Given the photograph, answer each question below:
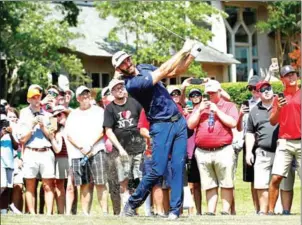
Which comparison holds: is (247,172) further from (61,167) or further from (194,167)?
(61,167)

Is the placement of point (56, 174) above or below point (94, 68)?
below

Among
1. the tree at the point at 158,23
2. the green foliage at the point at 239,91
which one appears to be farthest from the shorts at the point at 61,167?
the tree at the point at 158,23

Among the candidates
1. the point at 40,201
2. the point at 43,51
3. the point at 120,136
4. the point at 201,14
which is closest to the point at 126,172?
the point at 120,136

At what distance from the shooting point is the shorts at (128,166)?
37.7 ft

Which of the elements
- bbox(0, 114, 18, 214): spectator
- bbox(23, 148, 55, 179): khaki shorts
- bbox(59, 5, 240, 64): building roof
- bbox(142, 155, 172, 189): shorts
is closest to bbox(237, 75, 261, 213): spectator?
bbox(142, 155, 172, 189): shorts

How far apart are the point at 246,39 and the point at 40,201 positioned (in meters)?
23.3

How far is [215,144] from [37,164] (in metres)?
2.28

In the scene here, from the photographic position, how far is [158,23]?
1017 inches

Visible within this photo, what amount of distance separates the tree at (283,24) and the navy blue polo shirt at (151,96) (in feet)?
61.1

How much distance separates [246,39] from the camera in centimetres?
3466

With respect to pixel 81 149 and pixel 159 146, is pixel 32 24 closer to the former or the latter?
pixel 81 149

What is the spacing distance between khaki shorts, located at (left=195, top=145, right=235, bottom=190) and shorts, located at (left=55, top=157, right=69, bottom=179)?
1776 mm

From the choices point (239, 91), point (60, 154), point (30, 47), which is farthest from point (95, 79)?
point (60, 154)

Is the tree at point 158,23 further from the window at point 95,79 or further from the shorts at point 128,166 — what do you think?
the shorts at point 128,166
